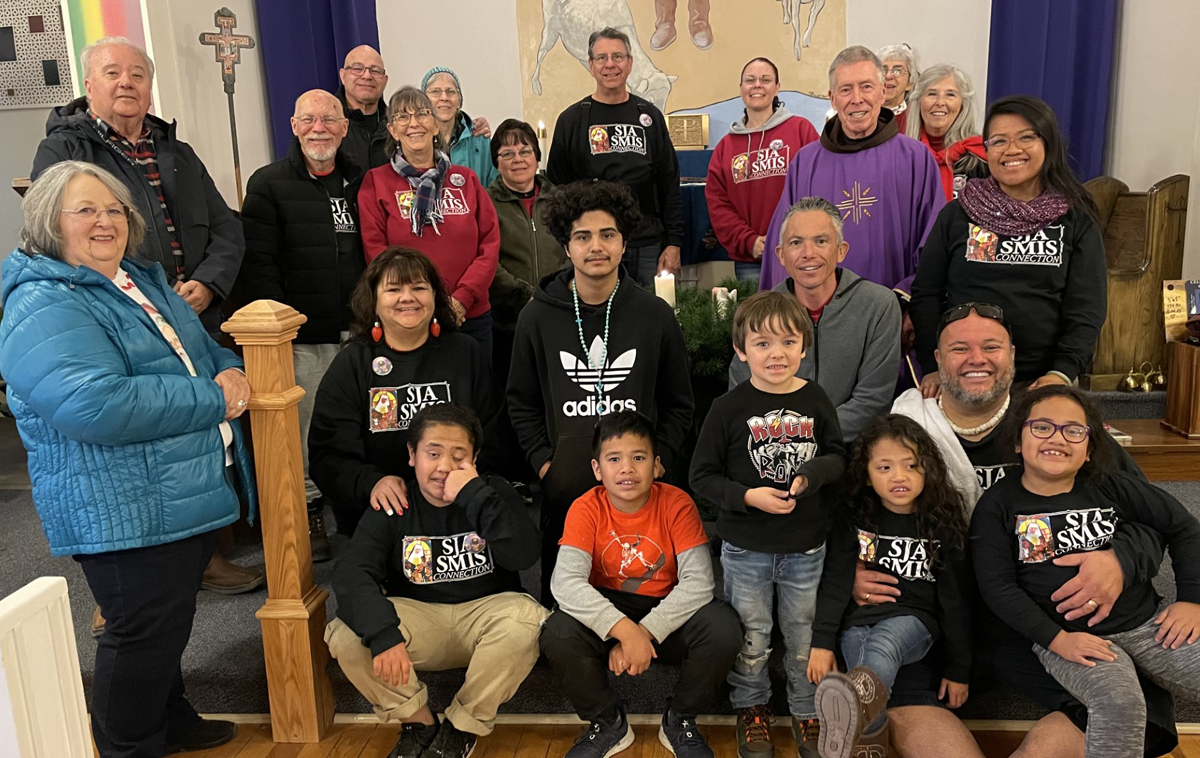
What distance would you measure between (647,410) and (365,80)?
6.67 feet

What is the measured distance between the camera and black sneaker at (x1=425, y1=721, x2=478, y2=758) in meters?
2.28

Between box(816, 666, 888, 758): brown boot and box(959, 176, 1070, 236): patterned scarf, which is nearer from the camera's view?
box(816, 666, 888, 758): brown boot

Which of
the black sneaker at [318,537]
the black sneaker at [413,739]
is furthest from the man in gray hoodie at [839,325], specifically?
the black sneaker at [318,537]

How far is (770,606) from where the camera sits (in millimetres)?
2287

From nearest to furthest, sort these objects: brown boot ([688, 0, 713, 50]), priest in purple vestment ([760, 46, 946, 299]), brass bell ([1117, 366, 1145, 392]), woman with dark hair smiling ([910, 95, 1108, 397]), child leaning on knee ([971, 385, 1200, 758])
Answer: child leaning on knee ([971, 385, 1200, 758]) → woman with dark hair smiling ([910, 95, 1108, 397]) → priest in purple vestment ([760, 46, 946, 299]) → brass bell ([1117, 366, 1145, 392]) → brown boot ([688, 0, 713, 50])

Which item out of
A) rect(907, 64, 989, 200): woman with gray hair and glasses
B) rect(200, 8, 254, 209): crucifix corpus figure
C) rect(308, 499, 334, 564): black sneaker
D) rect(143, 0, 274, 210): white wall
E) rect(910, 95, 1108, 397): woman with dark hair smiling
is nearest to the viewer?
rect(910, 95, 1108, 397): woman with dark hair smiling

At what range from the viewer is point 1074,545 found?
2.11 meters

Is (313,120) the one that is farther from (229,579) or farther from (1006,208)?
(1006,208)

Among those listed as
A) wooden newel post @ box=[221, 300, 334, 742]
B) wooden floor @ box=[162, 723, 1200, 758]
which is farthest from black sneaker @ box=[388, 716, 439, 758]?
wooden newel post @ box=[221, 300, 334, 742]

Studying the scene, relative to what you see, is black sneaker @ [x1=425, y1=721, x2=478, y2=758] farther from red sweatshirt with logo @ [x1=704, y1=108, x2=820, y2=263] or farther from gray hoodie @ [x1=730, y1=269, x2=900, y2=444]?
red sweatshirt with logo @ [x1=704, y1=108, x2=820, y2=263]

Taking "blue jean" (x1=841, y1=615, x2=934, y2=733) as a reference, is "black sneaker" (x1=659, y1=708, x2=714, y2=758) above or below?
below

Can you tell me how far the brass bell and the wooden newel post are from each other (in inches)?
144

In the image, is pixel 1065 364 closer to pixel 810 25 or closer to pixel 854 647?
pixel 854 647

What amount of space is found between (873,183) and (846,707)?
1.58 meters
